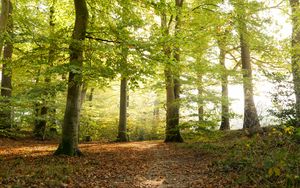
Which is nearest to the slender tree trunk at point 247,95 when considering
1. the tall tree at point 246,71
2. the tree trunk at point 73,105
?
the tall tree at point 246,71

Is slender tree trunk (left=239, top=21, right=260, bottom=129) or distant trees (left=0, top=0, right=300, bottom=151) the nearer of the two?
distant trees (left=0, top=0, right=300, bottom=151)

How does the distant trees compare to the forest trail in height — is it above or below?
above

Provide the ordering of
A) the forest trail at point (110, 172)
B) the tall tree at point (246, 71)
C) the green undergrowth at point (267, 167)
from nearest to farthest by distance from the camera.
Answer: the green undergrowth at point (267, 167) < the forest trail at point (110, 172) < the tall tree at point (246, 71)

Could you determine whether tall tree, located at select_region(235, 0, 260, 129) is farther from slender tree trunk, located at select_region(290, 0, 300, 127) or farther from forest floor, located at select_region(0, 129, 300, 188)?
forest floor, located at select_region(0, 129, 300, 188)

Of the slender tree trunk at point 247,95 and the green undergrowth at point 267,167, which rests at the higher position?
the slender tree trunk at point 247,95

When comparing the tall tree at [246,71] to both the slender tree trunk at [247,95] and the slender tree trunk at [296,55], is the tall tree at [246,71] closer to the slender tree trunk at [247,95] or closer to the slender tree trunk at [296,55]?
the slender tree trunk at [247,95]

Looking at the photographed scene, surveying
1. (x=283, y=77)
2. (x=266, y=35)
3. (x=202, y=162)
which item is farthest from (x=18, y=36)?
(x=266, y=35)

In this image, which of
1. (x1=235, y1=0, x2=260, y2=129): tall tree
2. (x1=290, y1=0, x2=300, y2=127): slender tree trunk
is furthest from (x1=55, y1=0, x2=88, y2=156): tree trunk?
(x1=235, y1=0, x2=260, y2=129): tall tree

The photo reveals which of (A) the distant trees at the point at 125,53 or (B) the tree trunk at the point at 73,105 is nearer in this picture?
(A) the distant trees at the point at 125,53

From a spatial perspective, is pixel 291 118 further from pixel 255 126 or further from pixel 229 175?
pixel 255 126

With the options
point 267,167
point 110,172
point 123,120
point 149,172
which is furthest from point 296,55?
point 123,120

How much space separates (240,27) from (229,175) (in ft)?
31.2

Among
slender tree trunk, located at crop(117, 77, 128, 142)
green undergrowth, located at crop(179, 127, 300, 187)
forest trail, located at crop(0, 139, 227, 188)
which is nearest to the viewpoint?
green undergrowth, located at crop(179, 127, 300, 187)

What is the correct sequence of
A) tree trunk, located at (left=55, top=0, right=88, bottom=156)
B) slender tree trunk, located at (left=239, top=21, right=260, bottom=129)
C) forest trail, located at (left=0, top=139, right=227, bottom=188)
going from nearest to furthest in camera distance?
forest trail, located at (left=0, top=139, right=227, bottom=188) → tree trunk, located at (left=55, top=0, right=88, bottom=156) → slender tree trunk, located at (left=239, top=21, right=260, bottom=129)
